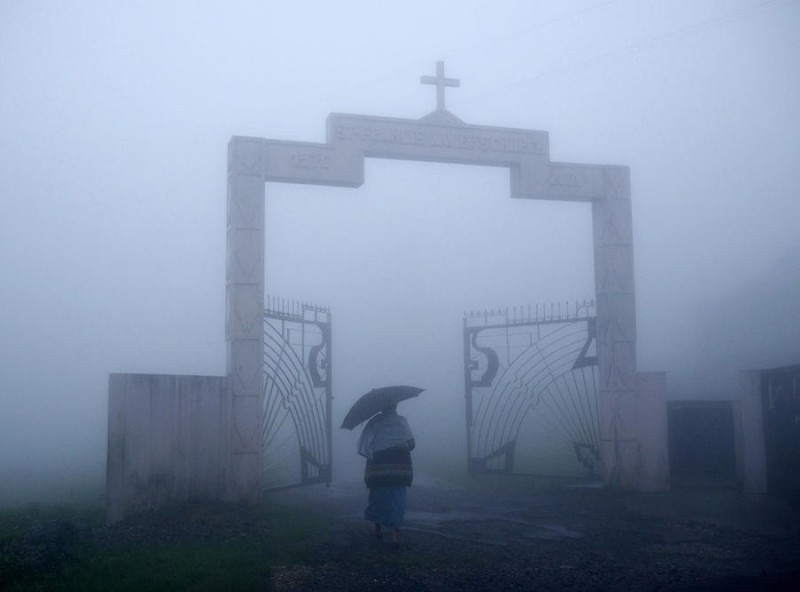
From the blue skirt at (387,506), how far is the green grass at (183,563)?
0.65m

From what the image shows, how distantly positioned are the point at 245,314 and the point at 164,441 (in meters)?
2.01

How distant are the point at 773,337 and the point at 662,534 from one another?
12220 millimetres

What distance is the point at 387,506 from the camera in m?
8.59

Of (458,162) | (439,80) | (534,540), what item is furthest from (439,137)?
(534,540)

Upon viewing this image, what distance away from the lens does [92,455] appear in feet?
64.7

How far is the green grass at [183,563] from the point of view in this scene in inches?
264

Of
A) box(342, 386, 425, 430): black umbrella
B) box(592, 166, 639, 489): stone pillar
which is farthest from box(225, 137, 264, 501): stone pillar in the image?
box(592, 166, 639, 489): stone pillar

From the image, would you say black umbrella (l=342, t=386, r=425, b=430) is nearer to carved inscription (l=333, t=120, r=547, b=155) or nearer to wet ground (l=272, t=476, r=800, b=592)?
wet ground (l=272, t=476, r=800, b=592)

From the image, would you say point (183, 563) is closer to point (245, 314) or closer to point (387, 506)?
point (387, 506)

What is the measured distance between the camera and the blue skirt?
8.53 meters

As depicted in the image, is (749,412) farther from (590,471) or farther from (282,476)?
(282,476)

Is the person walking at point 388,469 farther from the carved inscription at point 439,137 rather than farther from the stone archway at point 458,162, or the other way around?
the carved inscription at point 439,137

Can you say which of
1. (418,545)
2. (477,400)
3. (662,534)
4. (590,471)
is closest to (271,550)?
(418,545)

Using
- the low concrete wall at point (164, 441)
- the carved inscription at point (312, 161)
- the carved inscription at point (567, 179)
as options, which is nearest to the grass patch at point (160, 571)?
the low concrete wall at point (164, 441)
